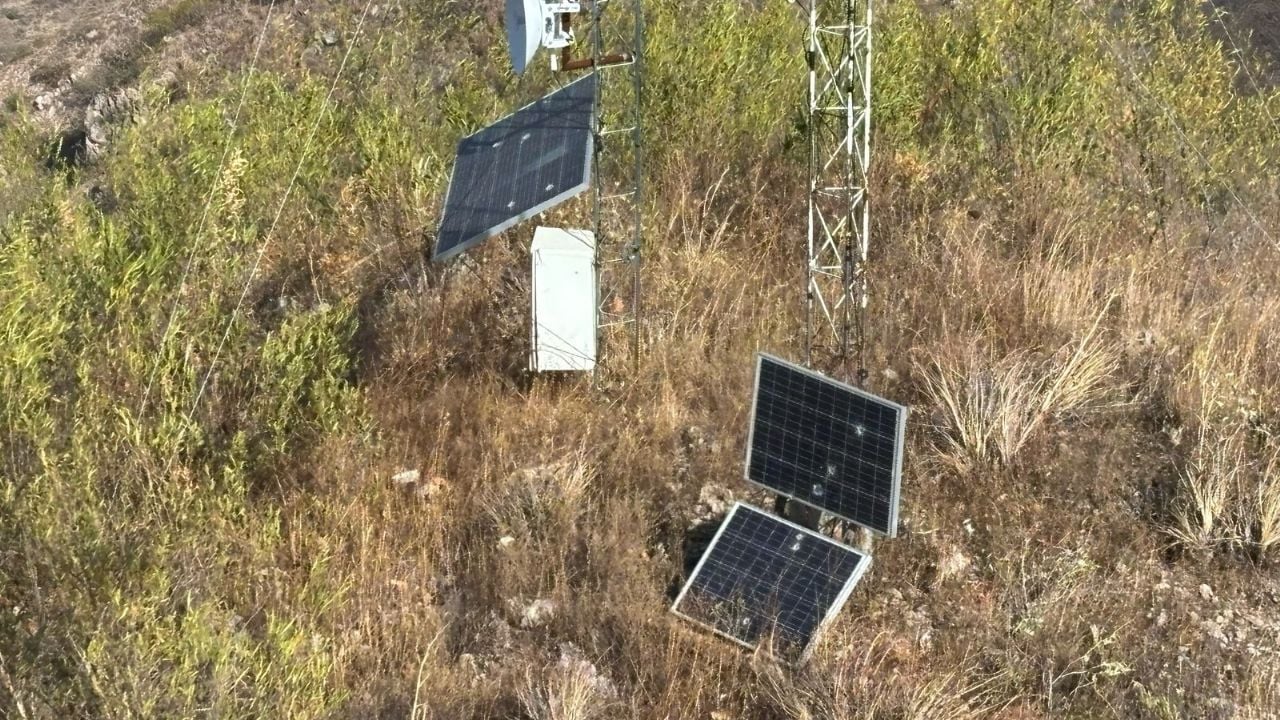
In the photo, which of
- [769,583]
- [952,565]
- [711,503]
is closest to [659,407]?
[711,503]

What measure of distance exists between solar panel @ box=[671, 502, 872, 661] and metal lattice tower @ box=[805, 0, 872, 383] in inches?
58.9

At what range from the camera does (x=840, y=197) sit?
5.95 metres

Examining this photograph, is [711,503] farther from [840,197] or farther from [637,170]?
[840,197]

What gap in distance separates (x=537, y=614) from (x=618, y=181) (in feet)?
13.4

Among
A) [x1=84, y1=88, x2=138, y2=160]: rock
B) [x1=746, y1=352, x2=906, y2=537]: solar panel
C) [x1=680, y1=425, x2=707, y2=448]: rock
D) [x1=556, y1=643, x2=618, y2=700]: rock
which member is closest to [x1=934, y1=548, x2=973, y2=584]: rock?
[x1=746, y1=352, x2=906, y2=537]: solar panel

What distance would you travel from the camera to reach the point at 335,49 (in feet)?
40.4

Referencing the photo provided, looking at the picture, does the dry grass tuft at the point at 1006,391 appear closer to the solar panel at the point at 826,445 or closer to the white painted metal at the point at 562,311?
the solar panel at the point at 826,445

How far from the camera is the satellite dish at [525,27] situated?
4.74 m

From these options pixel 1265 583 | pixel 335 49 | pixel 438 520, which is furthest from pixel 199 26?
pixel 1265 583

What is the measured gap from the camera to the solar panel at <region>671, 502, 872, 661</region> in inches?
166

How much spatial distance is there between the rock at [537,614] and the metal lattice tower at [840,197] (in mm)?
2116

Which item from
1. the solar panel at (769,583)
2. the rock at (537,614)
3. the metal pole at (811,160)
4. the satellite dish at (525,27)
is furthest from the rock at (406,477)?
the metal pole at (811,160)

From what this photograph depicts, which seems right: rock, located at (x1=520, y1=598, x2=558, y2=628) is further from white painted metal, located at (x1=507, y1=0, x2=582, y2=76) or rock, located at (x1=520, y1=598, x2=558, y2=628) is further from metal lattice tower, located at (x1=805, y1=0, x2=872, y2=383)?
white painted metal, located at (x1=507, y1=0, x2=582, y2=76)

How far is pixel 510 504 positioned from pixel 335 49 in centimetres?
899
